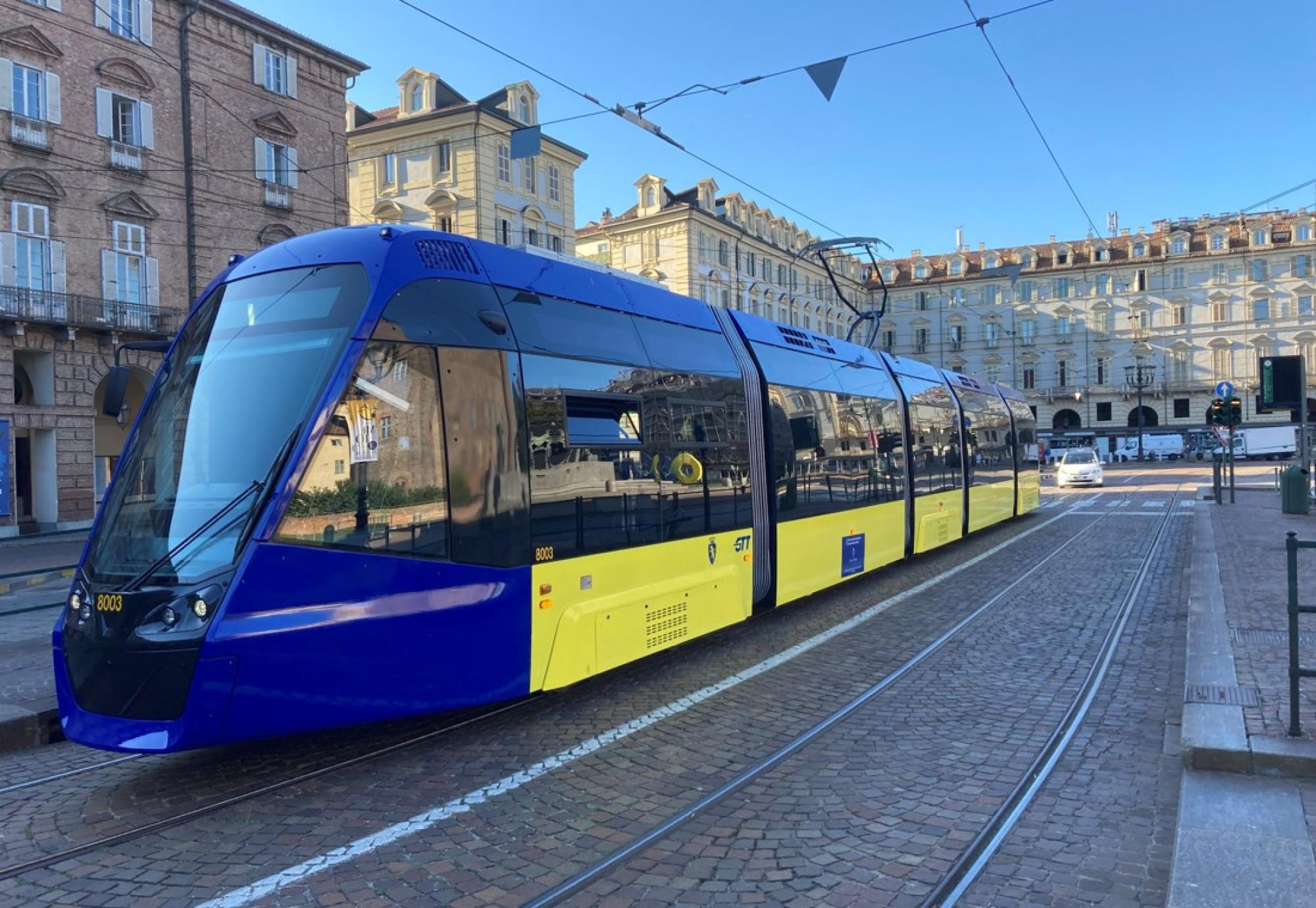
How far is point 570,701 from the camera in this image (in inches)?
264

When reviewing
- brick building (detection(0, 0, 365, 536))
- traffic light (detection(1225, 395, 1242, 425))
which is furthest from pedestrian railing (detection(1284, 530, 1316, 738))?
traffic light (detection(1225, 395, 1242, 425))

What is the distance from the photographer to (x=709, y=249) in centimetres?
5241

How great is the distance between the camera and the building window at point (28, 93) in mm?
22625

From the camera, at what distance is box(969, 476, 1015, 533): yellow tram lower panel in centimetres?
1723

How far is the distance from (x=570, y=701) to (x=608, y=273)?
351cm

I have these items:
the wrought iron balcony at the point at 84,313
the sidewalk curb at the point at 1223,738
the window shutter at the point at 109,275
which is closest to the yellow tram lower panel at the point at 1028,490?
the sidewalk curb at the point at 1223,738

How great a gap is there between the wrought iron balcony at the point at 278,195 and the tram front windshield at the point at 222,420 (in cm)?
2552

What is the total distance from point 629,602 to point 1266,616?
664 cm

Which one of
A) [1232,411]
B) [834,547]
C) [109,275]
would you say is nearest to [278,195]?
[109,275]

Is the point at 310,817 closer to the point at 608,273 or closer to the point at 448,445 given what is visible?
the point at 448,445

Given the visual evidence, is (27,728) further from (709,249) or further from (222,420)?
(709,249)

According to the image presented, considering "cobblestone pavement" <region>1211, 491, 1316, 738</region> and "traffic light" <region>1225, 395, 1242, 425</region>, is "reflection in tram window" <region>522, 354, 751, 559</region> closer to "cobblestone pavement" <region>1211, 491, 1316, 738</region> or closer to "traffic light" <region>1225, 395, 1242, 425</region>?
"cobblestone pavement" <region>1211, 491, 1316, 738</region>

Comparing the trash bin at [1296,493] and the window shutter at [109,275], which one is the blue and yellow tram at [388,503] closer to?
the trash bin at [1296,493]

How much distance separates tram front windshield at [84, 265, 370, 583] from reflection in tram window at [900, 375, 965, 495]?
10353 mm
